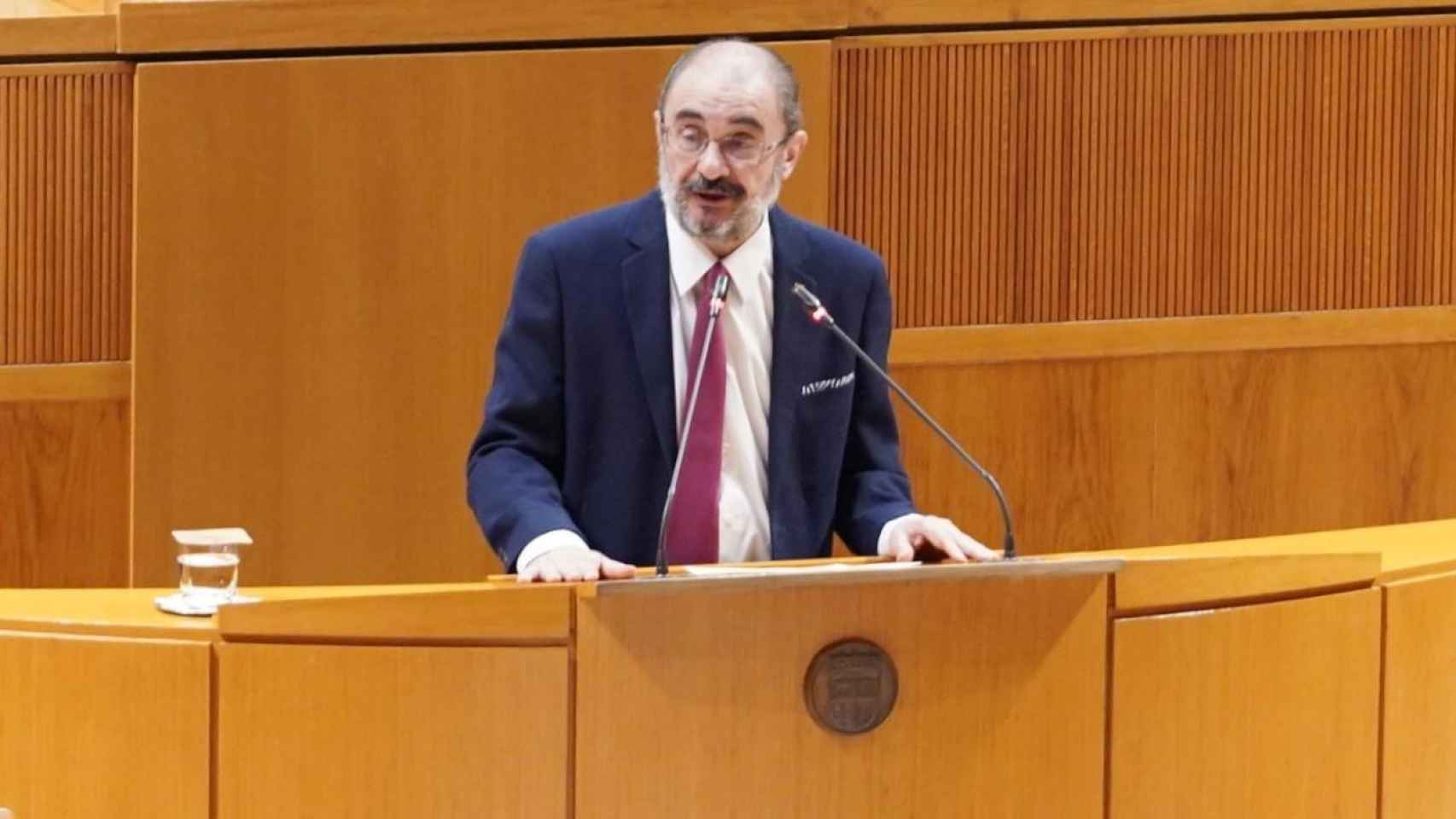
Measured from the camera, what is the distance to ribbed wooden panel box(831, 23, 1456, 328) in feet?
8.13

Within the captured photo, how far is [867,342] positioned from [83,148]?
1.05 metres

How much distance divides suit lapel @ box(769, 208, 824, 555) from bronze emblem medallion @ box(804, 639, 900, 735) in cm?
35

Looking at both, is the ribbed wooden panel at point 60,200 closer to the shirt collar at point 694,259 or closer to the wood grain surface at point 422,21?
the wood grain surface at point 422,21

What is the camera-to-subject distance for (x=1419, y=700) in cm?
163

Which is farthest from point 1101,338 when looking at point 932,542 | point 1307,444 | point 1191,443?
point 932,542

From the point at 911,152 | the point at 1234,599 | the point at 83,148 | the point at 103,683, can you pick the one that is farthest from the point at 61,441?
the point at 1234,599

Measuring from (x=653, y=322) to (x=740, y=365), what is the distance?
0.07 m

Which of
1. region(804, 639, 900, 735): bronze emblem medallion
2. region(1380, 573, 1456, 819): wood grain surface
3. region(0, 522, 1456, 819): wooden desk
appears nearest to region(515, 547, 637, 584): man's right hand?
region(0, 522, 1456, 819): wooden desk

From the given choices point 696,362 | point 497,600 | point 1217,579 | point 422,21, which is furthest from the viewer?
point 422,21

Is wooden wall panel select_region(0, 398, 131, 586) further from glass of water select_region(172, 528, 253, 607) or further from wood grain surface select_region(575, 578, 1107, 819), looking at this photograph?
wood grain surface select_region(575, 578, 1107, 819)

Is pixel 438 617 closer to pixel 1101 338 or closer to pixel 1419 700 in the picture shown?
pixel 1419 700

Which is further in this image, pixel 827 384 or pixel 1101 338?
pixel 1101 338

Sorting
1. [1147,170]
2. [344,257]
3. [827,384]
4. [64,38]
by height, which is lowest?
[827,384]

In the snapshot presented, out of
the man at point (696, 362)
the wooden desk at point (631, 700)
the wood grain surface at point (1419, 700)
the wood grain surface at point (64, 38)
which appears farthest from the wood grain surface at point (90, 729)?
the wood grain surface at point (64, 38)
